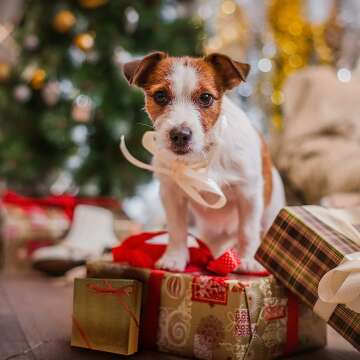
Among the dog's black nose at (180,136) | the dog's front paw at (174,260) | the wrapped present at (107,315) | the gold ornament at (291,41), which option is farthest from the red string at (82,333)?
the gold ornament at (291,41)

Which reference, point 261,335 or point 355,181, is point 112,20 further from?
point 261,335

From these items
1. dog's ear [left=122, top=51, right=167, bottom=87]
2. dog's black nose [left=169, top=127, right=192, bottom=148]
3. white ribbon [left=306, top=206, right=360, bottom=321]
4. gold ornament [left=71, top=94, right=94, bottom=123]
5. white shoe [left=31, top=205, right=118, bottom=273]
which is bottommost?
white shoe [left=31, top=205, right=118, bottom=273]

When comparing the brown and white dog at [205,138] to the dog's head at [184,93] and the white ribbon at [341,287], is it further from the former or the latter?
the white ribbon at [341,287]

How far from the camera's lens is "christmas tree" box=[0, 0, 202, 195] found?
2.56 meters

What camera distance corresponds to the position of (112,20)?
2.63m

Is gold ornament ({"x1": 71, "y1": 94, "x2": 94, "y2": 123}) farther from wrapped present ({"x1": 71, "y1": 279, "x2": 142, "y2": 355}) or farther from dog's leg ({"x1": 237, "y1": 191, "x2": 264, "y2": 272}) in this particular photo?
wrapped present ({"x1": 71, "y1": 279, "x2": 142, "y2": 355})

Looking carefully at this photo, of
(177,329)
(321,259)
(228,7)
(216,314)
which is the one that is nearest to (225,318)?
(216,314)

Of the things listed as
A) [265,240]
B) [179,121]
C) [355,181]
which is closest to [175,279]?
[265,240]

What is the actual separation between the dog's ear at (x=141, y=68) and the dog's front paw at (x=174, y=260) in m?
0.40

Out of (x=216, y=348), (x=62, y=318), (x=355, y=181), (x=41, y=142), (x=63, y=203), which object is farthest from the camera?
(x=41, y=142)

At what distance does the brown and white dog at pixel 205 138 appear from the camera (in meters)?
1.16

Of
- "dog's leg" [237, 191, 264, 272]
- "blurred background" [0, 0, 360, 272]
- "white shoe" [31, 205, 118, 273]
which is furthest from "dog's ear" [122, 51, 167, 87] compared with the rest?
"blurred background" [0, 0, 360, 272]

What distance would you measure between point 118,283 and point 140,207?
7.09ft

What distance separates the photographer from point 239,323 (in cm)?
106
